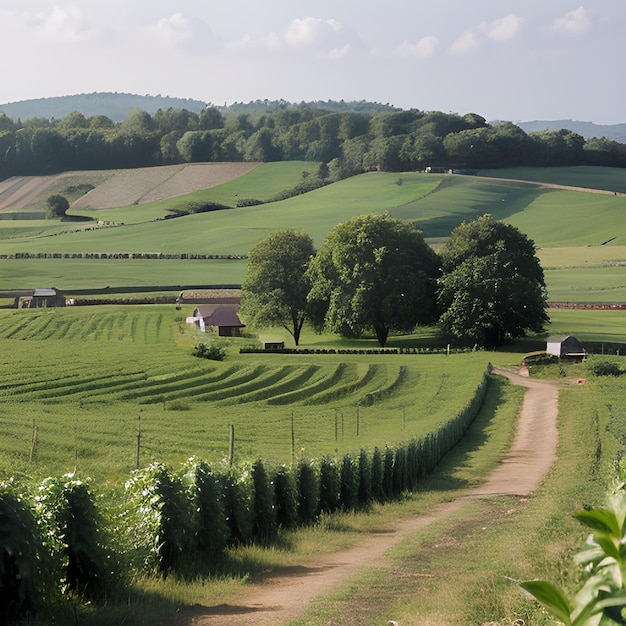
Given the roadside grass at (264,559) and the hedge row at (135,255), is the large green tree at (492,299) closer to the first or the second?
the roadside grass at (264,559)

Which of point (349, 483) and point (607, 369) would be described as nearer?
point (349, 483)

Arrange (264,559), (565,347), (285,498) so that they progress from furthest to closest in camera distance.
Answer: (565,347) → (285,498) → (264,559)

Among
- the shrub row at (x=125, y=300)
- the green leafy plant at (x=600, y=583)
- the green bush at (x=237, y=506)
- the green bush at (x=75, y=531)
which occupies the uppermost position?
the green leafy plant at (x=600, y=583)

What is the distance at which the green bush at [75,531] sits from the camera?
1440 centimetres

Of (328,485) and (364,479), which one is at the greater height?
(328,485)

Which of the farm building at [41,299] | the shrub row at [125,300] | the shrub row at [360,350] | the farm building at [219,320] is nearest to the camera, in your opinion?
the shrub row at [360,350]

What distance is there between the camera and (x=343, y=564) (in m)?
18.3

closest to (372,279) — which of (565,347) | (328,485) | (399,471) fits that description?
(565,347)

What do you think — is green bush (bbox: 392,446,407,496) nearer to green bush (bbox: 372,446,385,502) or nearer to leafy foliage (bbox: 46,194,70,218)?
green bush (bbox: 372,446,385,502)

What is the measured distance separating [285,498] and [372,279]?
6053 centimetres

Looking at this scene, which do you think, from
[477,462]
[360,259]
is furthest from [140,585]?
[360,259]

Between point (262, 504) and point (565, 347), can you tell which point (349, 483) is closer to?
point (262, 504)

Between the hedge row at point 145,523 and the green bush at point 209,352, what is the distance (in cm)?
4086

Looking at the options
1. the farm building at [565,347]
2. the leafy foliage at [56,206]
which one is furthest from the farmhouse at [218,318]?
the leafy foliage at [56,206]
